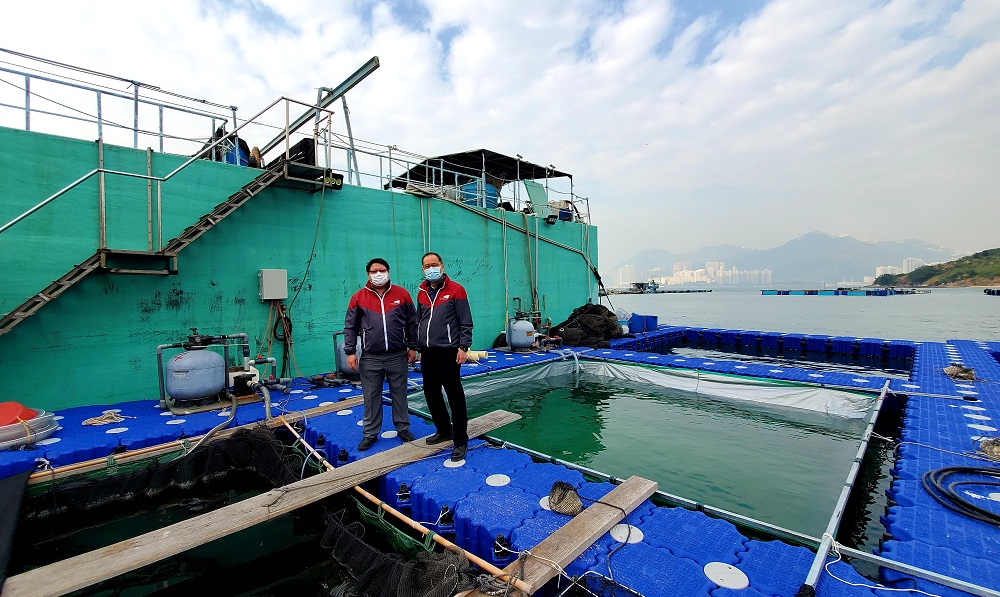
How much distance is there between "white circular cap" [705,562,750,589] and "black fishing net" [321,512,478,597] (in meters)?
1.35

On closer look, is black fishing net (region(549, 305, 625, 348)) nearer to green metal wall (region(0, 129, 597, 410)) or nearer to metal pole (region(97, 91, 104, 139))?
green metal wall (region(0, 129, 597, 410))

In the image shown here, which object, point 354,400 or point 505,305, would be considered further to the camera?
point 505,305

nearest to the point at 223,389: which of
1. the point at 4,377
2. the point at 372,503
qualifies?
the point at 4,377

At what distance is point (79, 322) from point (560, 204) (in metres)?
13.0

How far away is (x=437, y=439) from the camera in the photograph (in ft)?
15.1

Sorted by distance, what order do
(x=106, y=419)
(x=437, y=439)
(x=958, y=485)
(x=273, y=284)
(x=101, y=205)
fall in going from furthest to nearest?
1. (x=273, y=284)
2. (x=101, y=205)
3. (x=106, y=419)
4. (x=437, y=439)
5. (x=958, y=485)

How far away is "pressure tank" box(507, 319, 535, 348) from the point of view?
1192cm

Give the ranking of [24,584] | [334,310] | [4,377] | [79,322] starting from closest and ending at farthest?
[24,584]
[4,377]
[79,322]
[334,310]

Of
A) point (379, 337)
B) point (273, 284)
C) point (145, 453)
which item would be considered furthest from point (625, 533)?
point (273, 284)

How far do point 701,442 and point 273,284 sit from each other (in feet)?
25.5

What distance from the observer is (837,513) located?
3299mm

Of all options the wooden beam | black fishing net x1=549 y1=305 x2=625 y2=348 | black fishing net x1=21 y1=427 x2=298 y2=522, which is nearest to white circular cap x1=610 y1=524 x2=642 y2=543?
black fishing net x1=21 y1=427 x2=298 y2=522

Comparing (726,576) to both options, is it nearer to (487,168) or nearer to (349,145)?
(349,145)

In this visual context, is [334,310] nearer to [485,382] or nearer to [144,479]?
[485,382]
